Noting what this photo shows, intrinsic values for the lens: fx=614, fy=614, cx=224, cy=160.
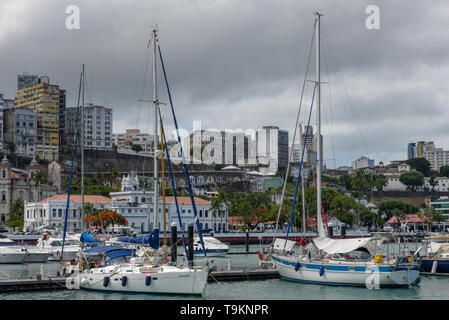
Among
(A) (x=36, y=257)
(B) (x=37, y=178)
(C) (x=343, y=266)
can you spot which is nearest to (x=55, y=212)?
(B) (x=37, y=178)

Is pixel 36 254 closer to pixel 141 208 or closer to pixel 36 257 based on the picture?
pixel 36 257

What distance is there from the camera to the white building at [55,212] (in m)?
111

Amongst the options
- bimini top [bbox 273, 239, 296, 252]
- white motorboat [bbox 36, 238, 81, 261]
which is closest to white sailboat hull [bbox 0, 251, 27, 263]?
white motorboat [bbox 36, 238, 81, 261]

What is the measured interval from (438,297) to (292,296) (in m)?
8.78

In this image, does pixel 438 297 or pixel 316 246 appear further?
pixel 316 246

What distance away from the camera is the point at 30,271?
53.7m

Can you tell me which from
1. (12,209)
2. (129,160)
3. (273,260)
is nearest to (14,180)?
(12,209)

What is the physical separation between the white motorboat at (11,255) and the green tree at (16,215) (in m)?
64.0

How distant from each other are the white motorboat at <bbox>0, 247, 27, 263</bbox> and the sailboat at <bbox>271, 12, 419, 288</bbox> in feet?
94.2

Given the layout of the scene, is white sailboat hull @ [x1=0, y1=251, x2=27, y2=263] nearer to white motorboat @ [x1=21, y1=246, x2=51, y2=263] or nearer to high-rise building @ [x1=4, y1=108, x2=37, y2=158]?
white motorboat @ [x1=21, y1=246, x2=51, y2=263]

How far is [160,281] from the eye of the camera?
111 ft

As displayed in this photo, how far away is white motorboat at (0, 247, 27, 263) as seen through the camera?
59.9 m

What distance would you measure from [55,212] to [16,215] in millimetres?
19368
